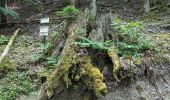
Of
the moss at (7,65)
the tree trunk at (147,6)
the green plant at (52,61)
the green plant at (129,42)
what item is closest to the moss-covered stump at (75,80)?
the green plant at (129,42)

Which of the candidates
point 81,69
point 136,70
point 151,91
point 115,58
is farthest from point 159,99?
point 81,69

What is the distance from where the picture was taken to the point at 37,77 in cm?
997

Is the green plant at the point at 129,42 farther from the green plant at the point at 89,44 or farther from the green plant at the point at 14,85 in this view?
the green plant at the point at 14,85

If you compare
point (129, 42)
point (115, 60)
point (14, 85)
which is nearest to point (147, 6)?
point (129, 42)

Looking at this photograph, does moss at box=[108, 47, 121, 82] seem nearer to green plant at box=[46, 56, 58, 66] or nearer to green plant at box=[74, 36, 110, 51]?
green plant at box=[74, 36, 110, 51]

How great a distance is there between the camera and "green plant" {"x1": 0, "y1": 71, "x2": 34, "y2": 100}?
30.0ft

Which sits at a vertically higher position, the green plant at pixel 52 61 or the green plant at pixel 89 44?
the green plant at pixel 89 44

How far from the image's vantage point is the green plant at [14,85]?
30.0 feet

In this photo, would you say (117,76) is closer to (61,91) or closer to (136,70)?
(136,70)

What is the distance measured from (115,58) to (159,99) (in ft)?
4.39

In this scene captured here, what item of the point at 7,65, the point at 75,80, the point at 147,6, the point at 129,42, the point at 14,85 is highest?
the point at 147,6

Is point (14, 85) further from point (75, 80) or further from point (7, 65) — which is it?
point (75, 80)

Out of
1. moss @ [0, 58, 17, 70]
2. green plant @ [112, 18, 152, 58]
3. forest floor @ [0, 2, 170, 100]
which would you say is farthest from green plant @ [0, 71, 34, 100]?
green plant @ [112, 18, 152, 58]

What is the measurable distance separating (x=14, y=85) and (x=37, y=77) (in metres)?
0.71
